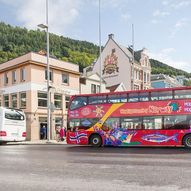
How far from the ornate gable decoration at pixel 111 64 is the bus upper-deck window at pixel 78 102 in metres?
44.0

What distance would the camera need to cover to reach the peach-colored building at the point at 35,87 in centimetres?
4028

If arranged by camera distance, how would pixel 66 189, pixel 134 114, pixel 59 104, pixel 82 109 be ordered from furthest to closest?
pixel 59 104 < pixel 82 109 < pixel 134 114 < pixel 66 189

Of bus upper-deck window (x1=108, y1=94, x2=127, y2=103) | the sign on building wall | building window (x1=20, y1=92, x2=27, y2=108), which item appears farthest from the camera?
the sign on building wall

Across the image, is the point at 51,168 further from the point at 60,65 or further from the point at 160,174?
the point at 60,65

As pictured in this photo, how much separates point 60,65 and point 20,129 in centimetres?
1547

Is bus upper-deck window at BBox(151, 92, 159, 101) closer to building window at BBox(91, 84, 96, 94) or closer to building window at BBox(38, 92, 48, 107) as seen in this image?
building window at BBox(38, 92, 48, 107)

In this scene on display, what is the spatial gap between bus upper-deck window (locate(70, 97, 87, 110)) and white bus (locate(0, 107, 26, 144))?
301 inches

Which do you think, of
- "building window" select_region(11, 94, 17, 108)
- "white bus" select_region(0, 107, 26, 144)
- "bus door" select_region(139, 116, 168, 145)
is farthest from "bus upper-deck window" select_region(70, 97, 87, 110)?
"building window" select_region(11, 94, 17, 108)

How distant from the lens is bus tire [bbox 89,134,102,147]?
24016 millimetres

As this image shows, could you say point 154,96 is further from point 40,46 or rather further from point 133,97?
point 40,46

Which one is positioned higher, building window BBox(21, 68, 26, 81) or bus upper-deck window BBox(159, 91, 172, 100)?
building window BBox(21, 68, 26, 81)

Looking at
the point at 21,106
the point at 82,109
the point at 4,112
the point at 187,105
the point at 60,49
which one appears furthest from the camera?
the point at 60,49

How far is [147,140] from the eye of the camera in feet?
73.7

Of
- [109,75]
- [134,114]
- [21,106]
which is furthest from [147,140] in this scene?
[109,75]
